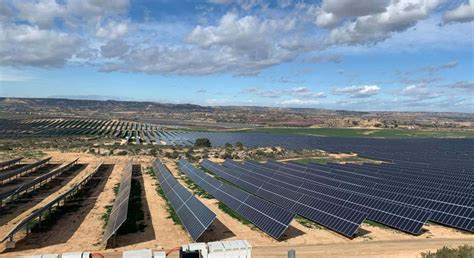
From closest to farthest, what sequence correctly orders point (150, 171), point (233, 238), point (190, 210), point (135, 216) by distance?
point (233, 238) < point (190, 210) < point (135, 216) < point (150, 171)

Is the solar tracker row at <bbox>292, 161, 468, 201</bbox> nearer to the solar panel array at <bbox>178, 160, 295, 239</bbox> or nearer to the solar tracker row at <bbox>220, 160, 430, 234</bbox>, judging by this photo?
the solar tracker row at <bbox>220, 160, 430, 234</bbox>

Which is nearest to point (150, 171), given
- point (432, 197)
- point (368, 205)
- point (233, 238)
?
point (233, 238)

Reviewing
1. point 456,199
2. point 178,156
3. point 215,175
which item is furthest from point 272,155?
point 456,199

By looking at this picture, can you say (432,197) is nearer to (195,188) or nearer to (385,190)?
(385,190)

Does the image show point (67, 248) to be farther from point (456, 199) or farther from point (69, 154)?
point (69, 154)

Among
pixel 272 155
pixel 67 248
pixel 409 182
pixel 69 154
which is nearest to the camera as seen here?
pixel 67 248

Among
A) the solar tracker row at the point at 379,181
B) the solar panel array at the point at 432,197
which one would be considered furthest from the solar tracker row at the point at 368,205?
the solar tracker row at the point at 379,181
